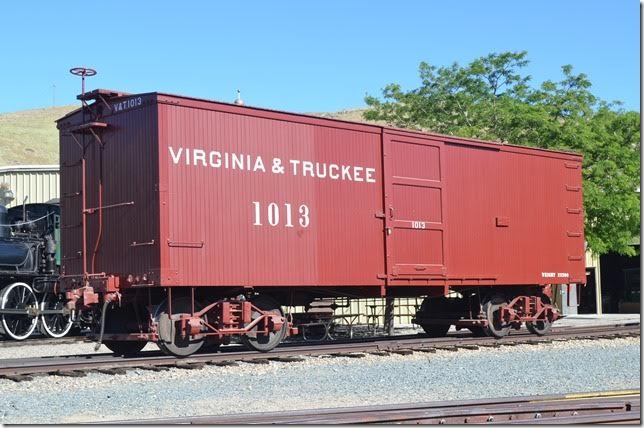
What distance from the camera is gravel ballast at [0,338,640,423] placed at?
28.4ft

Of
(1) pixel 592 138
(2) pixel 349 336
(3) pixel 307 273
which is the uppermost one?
(1) pixel 592 138

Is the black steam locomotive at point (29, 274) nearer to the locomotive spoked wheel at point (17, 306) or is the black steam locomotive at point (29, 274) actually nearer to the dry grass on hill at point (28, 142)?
the locomotive spoked wheel at point (17, 306)

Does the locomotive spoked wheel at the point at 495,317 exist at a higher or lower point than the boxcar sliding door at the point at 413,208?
lower

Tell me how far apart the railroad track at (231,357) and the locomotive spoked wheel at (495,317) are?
229 mm

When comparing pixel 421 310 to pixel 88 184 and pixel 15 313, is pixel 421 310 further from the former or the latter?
pixel 15 313

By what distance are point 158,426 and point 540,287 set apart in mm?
12635

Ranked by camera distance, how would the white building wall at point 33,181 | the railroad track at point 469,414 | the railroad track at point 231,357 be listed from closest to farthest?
the railroad track at point 469,414
the railroad track at point 231,357
the white building wall at point 33,181

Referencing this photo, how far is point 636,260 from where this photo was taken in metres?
39.0

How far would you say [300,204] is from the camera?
45.6 ft

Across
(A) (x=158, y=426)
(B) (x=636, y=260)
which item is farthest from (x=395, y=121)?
(A) (x=158, y=426)

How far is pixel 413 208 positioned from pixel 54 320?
34.1 feet

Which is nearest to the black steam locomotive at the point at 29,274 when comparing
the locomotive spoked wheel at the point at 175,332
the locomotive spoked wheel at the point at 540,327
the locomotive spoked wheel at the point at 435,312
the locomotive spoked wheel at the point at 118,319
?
the locomotive spoked wheel at the point at 118,319

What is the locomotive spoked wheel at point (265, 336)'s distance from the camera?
44.5 feet

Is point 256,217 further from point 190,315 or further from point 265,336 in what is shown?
point 265,336
